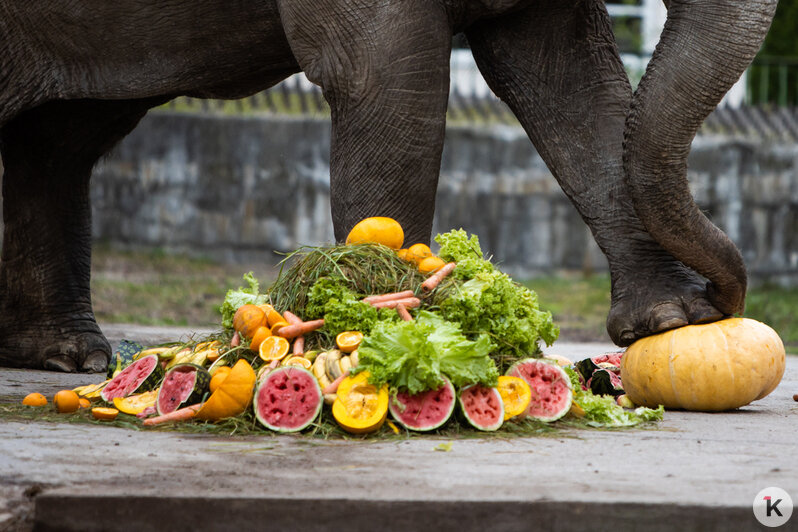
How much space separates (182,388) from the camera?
4512 millimetres

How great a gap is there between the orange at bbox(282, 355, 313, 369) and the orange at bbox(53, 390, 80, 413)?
0.88m

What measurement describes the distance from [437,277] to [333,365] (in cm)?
59

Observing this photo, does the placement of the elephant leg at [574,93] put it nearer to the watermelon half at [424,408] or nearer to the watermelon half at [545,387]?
the watermelon half at [545,387]

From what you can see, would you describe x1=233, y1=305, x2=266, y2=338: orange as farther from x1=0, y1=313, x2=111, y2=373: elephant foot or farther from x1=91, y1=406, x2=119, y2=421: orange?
x1=0, y1=313, x2=111, y2=373: elephant foot

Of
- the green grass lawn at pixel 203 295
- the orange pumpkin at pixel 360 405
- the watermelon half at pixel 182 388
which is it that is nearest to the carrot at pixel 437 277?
the orange pumpkin at pixel 360 405

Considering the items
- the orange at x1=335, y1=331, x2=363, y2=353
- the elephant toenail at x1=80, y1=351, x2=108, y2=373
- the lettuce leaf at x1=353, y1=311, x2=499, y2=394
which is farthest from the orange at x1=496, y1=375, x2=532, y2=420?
the elephant toenail at x1=80, y1=351, x2=108, y2=373

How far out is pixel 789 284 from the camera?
1439 centimetres

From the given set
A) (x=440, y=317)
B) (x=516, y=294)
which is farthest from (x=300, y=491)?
(x=516, y=294)

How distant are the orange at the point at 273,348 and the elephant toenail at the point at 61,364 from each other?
2.64m

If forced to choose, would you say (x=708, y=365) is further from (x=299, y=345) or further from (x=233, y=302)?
(x=233, y=302)

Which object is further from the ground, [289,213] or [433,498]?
[289,213]

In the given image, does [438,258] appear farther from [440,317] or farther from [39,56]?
[39,56]

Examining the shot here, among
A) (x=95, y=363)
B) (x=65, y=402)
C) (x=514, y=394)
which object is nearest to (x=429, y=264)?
(x=514, y=394)

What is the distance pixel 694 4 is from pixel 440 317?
153 cm
